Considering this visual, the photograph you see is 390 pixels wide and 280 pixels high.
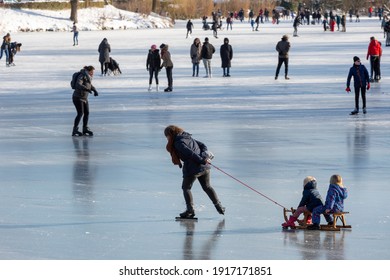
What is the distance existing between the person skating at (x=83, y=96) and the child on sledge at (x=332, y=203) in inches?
311

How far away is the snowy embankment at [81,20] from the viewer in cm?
7150

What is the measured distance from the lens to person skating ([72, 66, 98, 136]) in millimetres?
17219

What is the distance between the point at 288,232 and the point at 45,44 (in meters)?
41.6

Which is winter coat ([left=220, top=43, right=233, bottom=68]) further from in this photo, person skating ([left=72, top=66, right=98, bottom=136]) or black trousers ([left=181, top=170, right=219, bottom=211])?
black trousers ([left=181, top=170, right=219, bottom=211])

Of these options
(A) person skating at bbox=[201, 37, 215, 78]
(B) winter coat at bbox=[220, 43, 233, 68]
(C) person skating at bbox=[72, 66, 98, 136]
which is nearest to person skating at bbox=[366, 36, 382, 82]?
(B) winter coat at bbox=[220, 43, 233, 68]

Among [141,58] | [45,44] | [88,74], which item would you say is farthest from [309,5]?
[88,74]

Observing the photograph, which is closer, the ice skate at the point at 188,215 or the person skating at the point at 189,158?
the person skating at the point at 189,158

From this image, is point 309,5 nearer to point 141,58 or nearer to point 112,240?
point 141,58

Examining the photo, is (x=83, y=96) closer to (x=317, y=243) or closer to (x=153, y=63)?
(x=153, y=63)

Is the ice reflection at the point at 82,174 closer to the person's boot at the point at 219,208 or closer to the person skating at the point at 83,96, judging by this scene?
the person skating at the point at 83,96

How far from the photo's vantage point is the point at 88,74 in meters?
17.2

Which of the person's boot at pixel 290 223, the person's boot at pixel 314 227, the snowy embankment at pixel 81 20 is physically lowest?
the snowy embankment at pixel 81 20

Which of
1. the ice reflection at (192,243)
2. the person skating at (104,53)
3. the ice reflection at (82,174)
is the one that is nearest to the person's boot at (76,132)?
the ice reflection at (82,174)

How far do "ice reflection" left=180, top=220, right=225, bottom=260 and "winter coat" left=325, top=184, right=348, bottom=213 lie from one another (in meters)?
1.06
